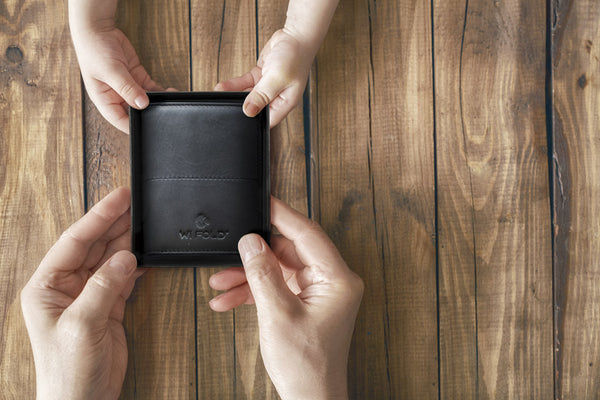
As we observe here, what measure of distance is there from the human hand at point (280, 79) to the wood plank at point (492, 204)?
0.30 m

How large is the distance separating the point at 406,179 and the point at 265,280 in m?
0.39

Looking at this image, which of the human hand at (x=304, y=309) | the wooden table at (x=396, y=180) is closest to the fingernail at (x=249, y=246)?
the human hand at (x=304, y=309)

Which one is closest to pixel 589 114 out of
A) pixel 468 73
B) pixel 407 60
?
pixel 468 73

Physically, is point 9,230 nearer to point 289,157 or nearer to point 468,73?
point 289,157

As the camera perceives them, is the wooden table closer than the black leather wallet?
No

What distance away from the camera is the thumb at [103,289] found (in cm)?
62

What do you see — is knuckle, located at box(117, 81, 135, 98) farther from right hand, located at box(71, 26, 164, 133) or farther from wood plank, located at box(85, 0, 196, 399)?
wood plank, located at box(85, 0, 196, 399)

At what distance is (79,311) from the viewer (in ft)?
2.02

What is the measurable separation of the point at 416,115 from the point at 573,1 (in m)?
0.41

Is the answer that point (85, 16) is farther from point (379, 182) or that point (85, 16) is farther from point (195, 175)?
point (379, 182)

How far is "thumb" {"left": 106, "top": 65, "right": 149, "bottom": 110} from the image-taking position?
71cm

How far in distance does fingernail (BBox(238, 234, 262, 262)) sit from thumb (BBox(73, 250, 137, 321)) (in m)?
0.19

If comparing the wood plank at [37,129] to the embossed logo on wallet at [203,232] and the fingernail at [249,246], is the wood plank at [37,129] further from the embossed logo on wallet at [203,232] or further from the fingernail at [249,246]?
the fingernail at [249,246]

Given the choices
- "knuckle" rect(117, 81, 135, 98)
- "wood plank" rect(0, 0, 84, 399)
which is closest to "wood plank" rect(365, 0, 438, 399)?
"knuckle" rect(117, 81, 135, 98)
